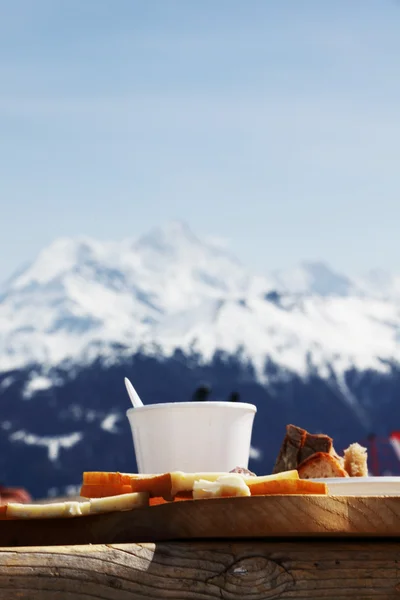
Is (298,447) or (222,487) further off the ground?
(298,447)

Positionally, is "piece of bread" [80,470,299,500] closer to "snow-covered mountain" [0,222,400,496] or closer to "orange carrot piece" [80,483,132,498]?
"orange carrot piece" [80,483,132,498]

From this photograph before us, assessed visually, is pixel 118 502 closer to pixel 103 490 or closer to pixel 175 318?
pixel 103 490

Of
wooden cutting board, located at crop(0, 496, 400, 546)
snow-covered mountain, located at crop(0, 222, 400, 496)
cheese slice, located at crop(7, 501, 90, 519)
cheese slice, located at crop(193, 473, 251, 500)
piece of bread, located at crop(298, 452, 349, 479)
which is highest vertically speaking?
snow-covered mountain, located at crop(0, 222, 400, 496)

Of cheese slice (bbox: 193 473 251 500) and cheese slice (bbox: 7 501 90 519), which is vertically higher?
cheese slice (bbox: 193 473 251 500)

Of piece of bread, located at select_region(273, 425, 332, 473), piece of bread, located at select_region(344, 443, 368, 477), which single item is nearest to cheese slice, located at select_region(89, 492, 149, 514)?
piece of bread, located at select_region(273, 425, 332, 473)

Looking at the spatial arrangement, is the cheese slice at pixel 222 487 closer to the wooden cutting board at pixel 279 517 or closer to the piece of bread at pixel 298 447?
the wooden cutting board at pixel 279 517

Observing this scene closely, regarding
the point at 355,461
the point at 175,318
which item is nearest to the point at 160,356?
the point at 175,318

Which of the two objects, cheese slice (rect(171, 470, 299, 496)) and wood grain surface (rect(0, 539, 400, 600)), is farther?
cheese slice (rect(171, 470, 299, 496))
